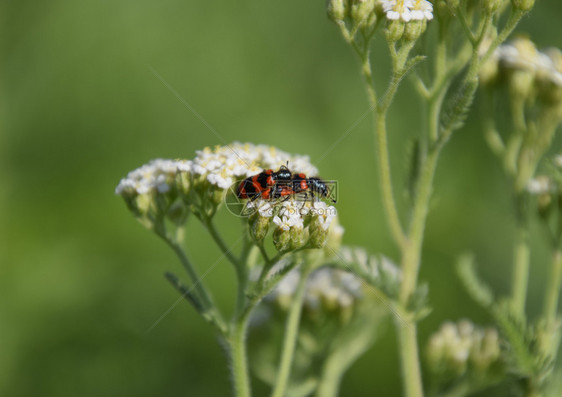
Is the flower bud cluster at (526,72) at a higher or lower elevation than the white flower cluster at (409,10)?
lower

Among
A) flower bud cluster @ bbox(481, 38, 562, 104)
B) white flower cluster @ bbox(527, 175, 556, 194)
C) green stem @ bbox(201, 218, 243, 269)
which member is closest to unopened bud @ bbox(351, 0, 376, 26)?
green stem @ bbox(201, 218, 243, 269)

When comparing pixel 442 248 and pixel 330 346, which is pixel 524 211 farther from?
pixel 442 248

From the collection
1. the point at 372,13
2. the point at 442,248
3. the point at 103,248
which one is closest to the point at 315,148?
the point at 442,248

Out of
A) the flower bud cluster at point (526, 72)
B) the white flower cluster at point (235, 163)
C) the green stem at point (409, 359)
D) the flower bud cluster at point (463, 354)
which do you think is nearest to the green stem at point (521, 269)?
the flower bud cluster at point (463, 354)

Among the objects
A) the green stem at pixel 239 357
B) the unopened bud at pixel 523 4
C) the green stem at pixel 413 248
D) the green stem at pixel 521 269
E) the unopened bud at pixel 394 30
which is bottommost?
the green stem at pixel 521 269

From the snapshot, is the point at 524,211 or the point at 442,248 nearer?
the point at 524,211

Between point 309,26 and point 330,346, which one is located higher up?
point 309,26

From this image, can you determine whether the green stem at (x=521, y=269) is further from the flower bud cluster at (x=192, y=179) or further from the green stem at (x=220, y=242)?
the green stem at (x=220, y=242)
